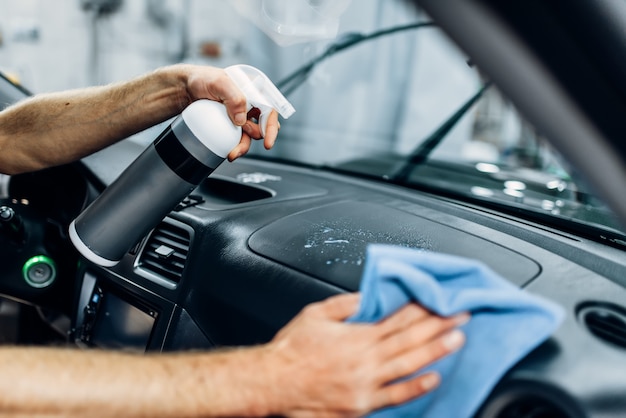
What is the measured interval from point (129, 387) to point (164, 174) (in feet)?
1.44

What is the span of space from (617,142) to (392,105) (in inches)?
131

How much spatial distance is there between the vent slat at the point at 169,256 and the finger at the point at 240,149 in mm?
267

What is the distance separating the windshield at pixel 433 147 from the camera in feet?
4.06

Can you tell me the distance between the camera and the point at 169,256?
1.27 m

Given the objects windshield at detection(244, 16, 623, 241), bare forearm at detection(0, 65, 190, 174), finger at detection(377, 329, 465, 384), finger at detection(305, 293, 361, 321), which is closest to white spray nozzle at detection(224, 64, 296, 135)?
bare forearm at detection(0, 65, 190, 174)

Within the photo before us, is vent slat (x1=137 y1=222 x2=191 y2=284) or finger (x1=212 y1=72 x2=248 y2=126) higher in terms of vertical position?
finger (x1=212 y1=72 x2=248 y2=126)

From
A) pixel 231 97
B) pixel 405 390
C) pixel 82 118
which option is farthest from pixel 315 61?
pixel 405 390

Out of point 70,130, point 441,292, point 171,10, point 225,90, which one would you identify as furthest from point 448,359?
point 171,10

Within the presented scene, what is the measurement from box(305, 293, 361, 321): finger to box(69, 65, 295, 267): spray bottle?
0.37 meters

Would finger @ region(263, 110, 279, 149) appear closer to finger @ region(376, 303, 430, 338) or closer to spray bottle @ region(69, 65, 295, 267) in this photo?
spray bottle @ region(69, 65, 295, 267)

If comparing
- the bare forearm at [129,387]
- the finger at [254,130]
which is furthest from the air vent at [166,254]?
the bare forearm at [129,387]

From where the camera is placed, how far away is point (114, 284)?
4.51 ft

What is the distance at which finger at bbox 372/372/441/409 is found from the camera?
688mm

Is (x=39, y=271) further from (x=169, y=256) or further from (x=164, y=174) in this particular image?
(x=164, y=174)
